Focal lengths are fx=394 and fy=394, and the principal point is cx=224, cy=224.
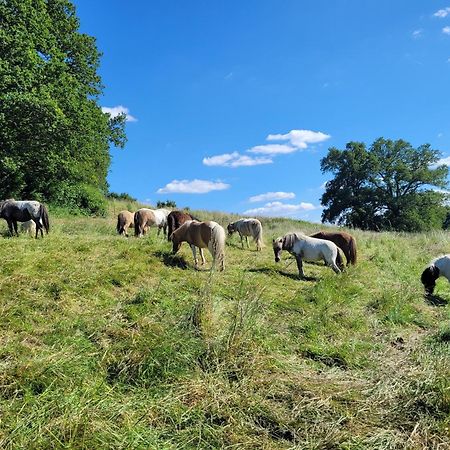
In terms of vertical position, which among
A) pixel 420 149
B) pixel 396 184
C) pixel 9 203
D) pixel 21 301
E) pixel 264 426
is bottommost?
pixel 264 426

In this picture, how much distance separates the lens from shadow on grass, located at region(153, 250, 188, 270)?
31.6 ft

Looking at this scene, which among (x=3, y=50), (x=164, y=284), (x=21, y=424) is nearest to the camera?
(x=21, y=424)

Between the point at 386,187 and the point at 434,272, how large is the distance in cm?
3891

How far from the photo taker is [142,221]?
15562 mm

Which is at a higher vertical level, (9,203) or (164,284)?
(9,203)

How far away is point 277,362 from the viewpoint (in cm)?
485

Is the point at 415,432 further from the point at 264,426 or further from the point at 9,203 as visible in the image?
the point at 9,203

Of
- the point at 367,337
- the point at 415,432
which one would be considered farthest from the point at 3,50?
the point at 415,432

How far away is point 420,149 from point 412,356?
46.0 meters

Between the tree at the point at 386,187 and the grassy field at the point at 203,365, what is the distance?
37657mm

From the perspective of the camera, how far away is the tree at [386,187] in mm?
43250

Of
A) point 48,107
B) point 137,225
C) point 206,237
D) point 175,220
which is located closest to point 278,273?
point 206,237

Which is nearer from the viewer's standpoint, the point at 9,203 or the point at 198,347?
the point at 198,347

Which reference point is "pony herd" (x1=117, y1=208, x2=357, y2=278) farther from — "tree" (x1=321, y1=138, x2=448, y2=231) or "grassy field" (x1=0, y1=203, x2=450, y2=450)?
"tree" (x1=321, y1=138, x2=448, y2=231)
